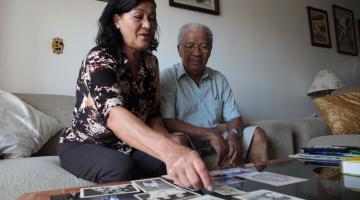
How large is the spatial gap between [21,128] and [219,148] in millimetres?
886

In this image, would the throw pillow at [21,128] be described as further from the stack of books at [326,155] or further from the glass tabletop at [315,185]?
the stack of books at [326,155]

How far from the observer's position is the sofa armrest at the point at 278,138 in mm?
1662

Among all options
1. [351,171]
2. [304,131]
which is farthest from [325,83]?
[351,171]

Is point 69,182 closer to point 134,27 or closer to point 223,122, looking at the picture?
point 134,27

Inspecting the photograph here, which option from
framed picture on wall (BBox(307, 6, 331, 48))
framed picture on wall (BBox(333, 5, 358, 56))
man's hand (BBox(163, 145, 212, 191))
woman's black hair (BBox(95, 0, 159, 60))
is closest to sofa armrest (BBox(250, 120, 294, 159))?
woman's black hair (BBox(95, 0, 159, 60))

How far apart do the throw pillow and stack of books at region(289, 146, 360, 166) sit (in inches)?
43.5

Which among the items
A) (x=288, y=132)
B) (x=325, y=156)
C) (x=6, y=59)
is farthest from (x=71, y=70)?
(x=325, y=156)

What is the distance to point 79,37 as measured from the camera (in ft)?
6.13

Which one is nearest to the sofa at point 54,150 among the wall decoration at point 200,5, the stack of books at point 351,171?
the stack of books at point 351,171

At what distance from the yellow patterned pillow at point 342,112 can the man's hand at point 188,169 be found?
1.62 metres

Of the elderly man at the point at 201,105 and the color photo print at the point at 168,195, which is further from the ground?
A: the elderly man at the point at 201,105

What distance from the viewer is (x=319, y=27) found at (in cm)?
320

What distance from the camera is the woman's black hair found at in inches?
42.9

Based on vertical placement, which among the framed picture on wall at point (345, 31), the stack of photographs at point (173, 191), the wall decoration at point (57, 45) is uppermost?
the framed picture on wall at point (345, 31)
